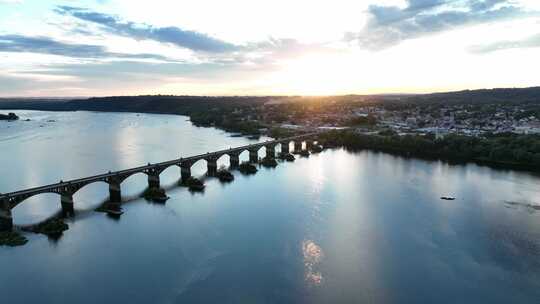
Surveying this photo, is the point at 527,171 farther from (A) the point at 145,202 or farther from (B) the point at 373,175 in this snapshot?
(A) the point at 145,202

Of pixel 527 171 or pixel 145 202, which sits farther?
pixel 527 171

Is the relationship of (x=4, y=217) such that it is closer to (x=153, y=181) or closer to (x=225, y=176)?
(x=153, y=181)

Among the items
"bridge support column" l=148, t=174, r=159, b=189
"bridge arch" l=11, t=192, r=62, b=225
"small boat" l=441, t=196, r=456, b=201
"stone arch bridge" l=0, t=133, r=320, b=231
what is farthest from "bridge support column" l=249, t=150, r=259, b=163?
"bridge arch" l=11, t=192, r=62, b=225

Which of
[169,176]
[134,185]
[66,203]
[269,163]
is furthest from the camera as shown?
[269,163]

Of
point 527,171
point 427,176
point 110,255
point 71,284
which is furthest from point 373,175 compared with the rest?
point 71,284

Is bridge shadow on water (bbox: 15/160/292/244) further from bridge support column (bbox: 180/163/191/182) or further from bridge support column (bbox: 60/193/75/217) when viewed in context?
bridge support column (bbox: 180/163/191/182)

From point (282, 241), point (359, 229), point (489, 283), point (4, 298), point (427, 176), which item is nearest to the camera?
point (4, 298)

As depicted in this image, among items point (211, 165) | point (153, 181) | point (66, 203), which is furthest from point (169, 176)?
point (66, 203)

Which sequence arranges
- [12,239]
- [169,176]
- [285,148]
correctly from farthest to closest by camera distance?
[285,148] < [169,176] < [12,239]

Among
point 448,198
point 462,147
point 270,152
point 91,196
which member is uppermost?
point 462,147
